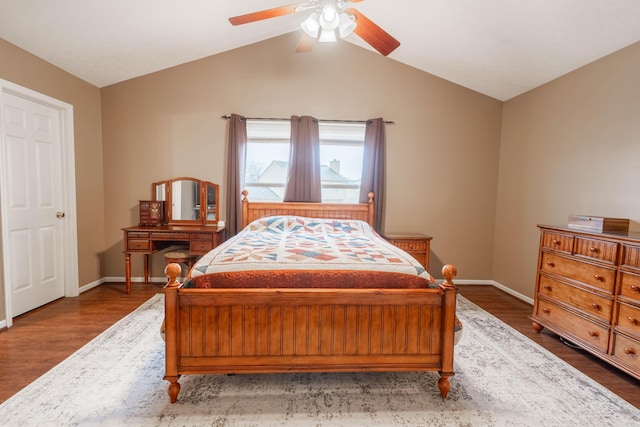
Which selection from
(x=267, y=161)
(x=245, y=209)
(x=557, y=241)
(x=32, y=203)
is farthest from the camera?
(x=267, y=161)

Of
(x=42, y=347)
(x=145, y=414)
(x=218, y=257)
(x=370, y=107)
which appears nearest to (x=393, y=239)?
(x=370, y=107)

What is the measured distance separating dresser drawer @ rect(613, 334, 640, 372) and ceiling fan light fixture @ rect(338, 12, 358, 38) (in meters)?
2.91

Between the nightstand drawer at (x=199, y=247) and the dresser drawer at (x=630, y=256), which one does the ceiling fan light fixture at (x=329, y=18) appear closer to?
the dresser drawer at (x=630, y=256)

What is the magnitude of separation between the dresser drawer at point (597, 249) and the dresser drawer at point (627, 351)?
539mm

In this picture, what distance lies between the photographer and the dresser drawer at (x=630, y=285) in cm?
213

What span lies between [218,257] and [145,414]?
97cm

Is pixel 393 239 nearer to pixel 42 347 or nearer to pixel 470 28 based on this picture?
pixel 470 28

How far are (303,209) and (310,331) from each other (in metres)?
2.39

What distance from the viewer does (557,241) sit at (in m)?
2.78

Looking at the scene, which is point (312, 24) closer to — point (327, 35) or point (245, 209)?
point (327, 35)

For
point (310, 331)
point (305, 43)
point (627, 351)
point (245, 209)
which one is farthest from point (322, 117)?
point (627, 351)

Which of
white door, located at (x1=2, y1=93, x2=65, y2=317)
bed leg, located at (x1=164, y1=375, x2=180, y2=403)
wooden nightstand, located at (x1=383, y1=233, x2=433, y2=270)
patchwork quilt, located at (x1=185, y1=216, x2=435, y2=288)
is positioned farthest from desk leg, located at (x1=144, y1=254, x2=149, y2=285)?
wooden nightstand, located at (x1=383, y1=233, x2=433, y2=270)

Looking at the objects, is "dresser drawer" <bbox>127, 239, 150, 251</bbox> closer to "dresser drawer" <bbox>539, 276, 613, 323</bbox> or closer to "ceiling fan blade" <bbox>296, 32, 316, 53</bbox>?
"ceiling fan blade" <bbox>296, 32, 316, 53</bbox>

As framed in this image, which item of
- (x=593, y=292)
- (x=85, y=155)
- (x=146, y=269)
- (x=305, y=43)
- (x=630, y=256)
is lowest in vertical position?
(x=146, y=269)
